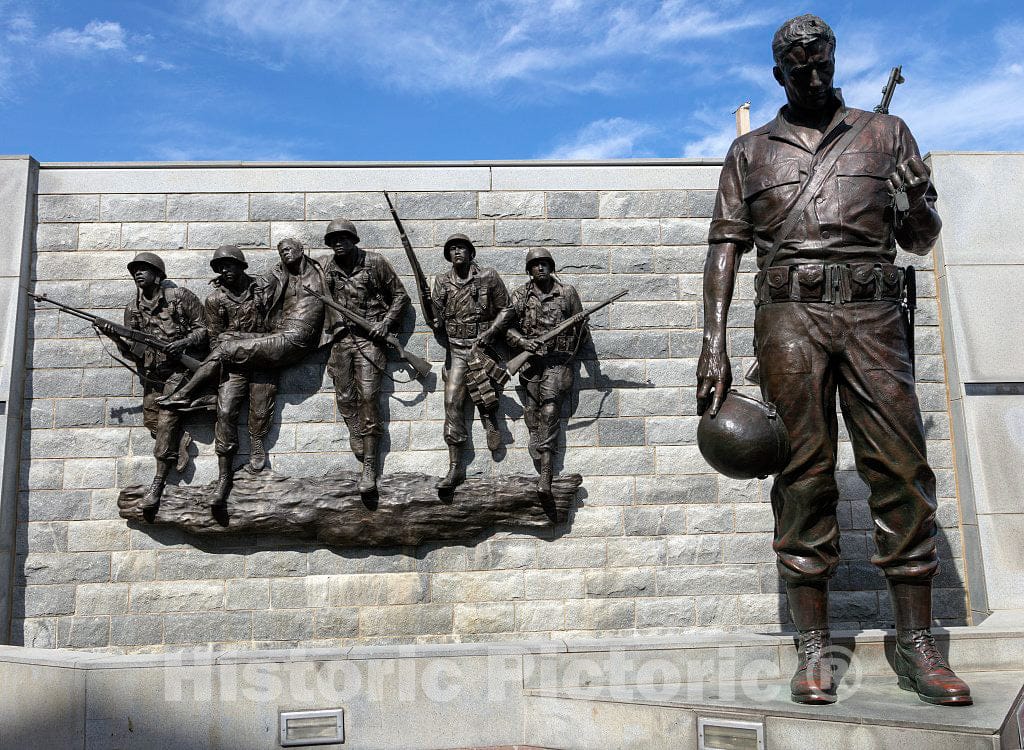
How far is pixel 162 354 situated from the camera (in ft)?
19.8

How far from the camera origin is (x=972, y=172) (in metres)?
6.46

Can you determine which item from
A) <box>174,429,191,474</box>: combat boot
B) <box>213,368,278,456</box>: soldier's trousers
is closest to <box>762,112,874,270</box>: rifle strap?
<box>213,368,278,456</box>: soldier's trousers

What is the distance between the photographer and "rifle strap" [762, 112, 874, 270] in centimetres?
373

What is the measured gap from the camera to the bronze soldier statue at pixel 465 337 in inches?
238

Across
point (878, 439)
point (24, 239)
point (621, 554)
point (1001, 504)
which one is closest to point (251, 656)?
point (621, 554)

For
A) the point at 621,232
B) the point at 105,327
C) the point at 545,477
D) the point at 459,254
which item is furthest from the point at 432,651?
the point at 621,232

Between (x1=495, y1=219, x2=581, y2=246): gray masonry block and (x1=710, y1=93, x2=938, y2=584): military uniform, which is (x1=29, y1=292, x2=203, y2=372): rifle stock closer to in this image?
(x1=495, y1=219, x2=581, y2=246): gray masonry block

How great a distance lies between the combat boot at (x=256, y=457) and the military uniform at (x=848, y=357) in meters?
3.86

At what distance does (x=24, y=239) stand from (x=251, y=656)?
3984 mm

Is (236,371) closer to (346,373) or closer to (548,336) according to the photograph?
(346,373)

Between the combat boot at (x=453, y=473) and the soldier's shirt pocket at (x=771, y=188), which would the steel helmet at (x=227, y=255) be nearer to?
the combat boot at (x=453, y=473)

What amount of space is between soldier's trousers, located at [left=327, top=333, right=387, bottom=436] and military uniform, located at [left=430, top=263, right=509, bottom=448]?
51 centimetres

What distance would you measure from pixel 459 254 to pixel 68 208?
3.15 m

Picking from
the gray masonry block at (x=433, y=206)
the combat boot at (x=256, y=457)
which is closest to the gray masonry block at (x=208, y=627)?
the combat boot at (x=256, y=457)
